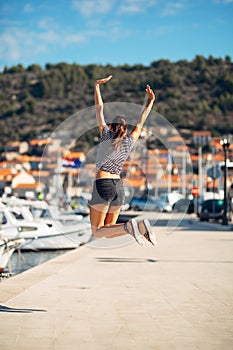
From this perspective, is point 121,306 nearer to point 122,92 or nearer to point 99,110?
point 99,110

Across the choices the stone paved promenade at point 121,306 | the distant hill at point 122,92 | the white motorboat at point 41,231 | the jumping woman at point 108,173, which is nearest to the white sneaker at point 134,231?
the jumping woman at point 108,173

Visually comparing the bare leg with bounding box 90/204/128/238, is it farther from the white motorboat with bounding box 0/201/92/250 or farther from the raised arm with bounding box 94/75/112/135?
the white motorboat with bounding box 0/201/92/250

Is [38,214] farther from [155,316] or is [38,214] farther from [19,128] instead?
[19,128]

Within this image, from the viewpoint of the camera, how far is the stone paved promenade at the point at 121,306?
6496 millimetres

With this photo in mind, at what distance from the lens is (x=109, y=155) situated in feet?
26.3

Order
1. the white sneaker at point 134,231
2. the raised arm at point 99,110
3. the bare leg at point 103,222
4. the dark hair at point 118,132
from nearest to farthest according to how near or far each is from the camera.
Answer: the white sneaker at point 134,231
the bare leg at point 103,222
the dark hair at point 118,132
the raised arm at point 99,110

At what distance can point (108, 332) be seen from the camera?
6.91 m

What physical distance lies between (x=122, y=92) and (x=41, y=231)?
360 ft

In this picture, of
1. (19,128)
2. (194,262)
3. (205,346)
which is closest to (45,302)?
(205,346)

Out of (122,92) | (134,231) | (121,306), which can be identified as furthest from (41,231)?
(122,92)

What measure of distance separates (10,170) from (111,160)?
9611 centimetres

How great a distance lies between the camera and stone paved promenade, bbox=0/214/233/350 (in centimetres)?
650

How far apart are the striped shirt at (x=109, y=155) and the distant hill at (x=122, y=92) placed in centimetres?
11284

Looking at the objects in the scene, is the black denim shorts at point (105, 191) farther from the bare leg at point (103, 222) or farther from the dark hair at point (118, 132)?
the dark hair at point (118, 132)
